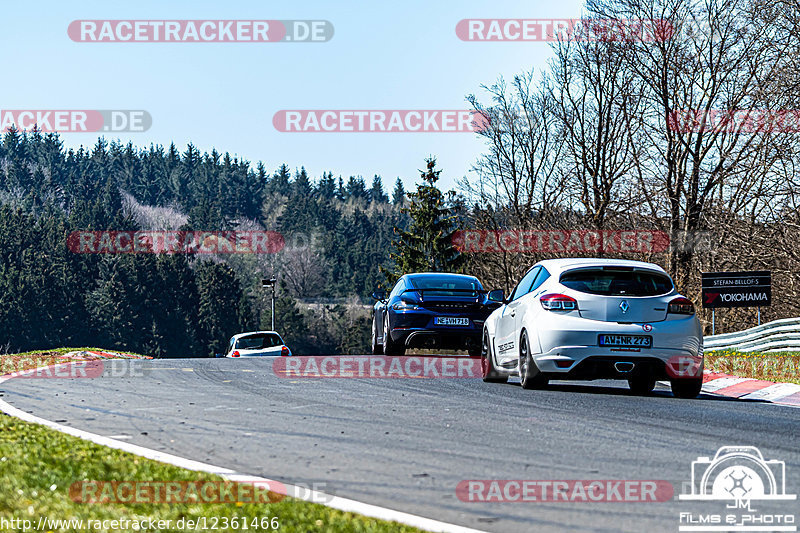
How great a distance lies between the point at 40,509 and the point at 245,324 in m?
118

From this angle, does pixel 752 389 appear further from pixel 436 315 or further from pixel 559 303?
pixel 436 315

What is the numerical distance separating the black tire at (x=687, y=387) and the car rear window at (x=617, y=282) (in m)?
1.09

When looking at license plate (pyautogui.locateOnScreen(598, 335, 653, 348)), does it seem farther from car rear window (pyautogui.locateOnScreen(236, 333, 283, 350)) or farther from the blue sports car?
car rear window (pyautogui.locateOnScreen(236, 333, 283, 350))

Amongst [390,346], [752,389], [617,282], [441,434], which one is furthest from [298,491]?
[390,346]

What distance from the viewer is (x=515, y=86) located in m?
46.8

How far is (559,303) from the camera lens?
11953mm

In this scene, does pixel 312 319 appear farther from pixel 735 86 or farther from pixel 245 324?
pixel 735 86

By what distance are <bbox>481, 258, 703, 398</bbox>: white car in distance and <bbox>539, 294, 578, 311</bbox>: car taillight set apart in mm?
11

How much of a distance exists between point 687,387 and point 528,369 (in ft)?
6.20

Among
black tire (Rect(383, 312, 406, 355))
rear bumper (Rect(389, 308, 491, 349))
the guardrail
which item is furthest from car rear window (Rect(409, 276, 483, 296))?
the guardrail

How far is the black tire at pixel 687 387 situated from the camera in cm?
1221

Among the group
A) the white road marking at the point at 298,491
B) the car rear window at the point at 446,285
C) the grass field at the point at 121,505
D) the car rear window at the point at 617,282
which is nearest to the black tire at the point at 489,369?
the car rear window at the point at 617,282

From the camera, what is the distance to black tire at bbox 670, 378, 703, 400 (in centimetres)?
1221

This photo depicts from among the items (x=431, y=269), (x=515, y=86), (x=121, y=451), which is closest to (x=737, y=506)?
(x=121, y=451)
